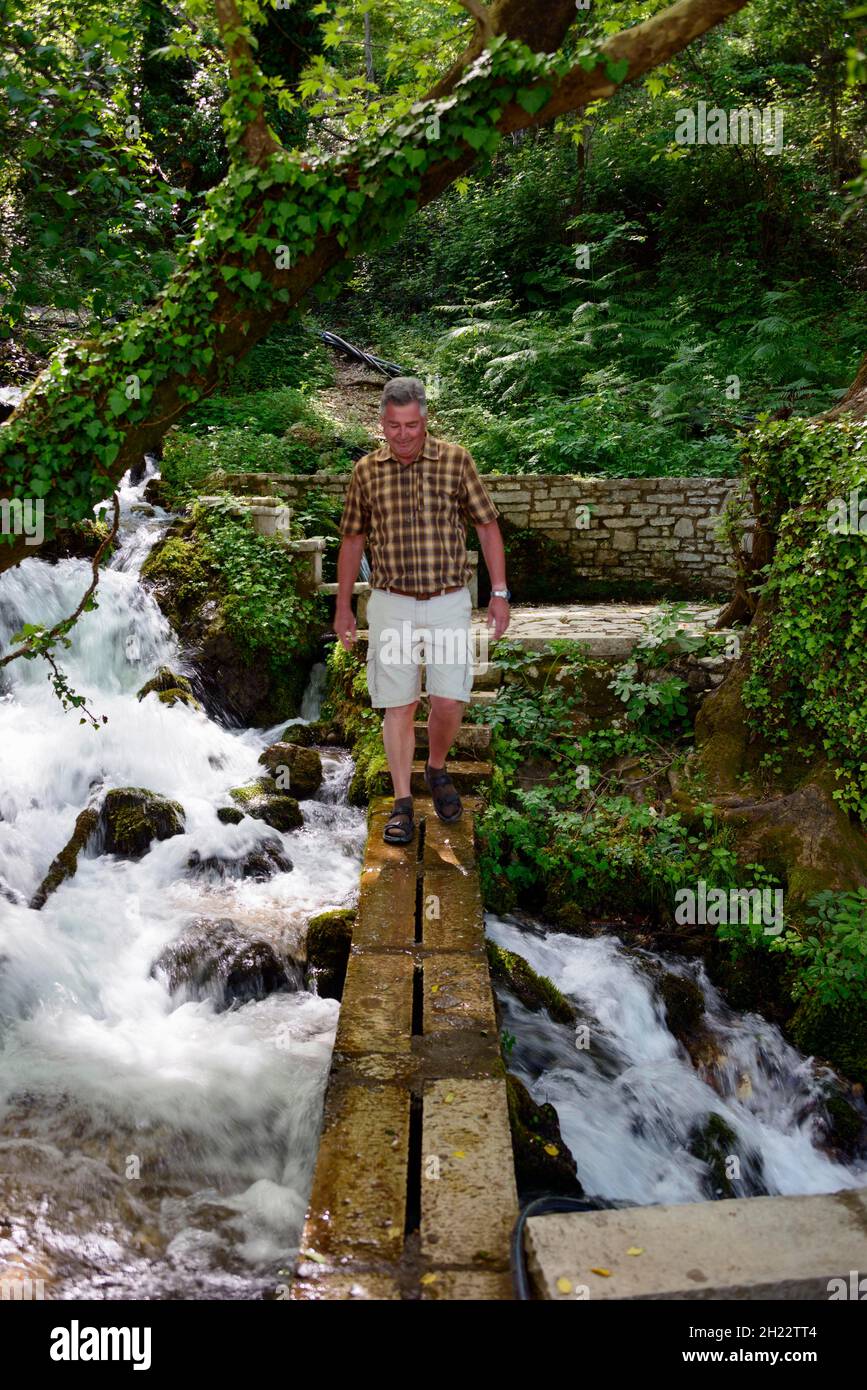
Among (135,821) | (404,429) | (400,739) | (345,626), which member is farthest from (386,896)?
(135,821)

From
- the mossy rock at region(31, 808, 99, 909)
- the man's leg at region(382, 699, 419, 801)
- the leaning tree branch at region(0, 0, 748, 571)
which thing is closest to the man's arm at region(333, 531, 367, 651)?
the man's leg at region(382, 699, 419, 801)

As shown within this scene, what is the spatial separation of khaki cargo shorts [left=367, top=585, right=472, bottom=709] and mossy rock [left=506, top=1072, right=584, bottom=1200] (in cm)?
186

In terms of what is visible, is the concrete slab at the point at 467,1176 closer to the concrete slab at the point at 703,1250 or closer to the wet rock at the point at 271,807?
the concrete slab at the point at 703,1250

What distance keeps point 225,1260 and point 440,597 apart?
2.76 meters

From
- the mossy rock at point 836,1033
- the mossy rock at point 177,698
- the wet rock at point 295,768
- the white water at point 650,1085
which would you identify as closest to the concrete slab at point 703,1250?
the white water at point 650,1085

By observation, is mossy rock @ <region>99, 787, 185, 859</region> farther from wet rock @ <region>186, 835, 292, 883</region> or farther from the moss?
the moss

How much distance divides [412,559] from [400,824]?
1.38 meters

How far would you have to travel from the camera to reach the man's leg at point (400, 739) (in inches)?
183

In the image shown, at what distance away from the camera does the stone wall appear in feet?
32.5

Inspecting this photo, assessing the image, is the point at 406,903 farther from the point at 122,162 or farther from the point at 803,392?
the point at 803,392

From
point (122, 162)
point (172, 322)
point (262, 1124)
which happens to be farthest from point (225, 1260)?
point (122, 162)

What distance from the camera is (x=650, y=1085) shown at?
4.46m

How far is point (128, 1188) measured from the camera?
3234 millimetres

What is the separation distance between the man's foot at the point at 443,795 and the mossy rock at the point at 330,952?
30.3 inches
